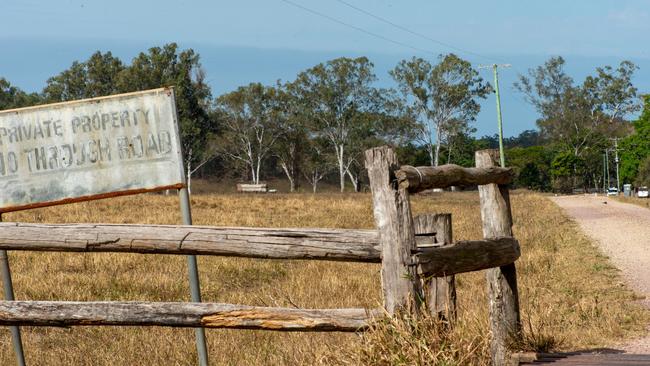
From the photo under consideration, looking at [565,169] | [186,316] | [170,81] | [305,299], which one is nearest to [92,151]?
[186,316]

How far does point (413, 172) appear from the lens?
19.7 ft

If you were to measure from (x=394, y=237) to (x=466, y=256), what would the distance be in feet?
2.53

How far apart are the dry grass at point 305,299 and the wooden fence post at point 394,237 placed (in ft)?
0.61

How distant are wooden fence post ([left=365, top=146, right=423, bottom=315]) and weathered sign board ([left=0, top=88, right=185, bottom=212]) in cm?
181

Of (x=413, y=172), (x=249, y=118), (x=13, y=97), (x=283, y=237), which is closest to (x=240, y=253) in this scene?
(x=283, y=237)

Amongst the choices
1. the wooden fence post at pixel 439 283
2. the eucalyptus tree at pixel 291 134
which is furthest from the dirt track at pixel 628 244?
the eucalyptus tree at pixel 291 134

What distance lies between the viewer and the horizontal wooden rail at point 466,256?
19.8 feet

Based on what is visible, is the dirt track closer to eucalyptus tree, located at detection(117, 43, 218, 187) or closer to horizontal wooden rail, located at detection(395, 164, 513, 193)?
horizontal wooden rail, located at detection(395, 164, 513, 193)

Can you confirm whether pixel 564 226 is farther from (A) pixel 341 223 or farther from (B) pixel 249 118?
(B) pixel 249 118

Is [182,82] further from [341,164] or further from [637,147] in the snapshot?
[637,147]

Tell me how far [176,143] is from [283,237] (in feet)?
4.80

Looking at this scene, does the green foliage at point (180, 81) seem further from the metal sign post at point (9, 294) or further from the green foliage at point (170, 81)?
the metal sign post at point (9, 294)

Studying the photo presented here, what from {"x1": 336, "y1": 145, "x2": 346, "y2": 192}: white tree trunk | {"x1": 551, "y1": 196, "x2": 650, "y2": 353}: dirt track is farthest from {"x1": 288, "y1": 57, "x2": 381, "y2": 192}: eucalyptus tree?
{"x1": 551, "y1": 196, "x2": 650, "y2": 353}: dirt track

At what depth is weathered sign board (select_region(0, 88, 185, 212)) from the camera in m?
7.23
